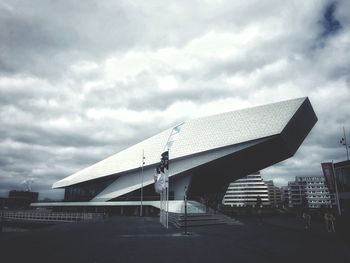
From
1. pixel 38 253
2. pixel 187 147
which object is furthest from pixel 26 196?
pixel 38 253

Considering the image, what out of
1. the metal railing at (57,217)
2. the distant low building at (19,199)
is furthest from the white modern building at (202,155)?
the distant low building at (19,199)

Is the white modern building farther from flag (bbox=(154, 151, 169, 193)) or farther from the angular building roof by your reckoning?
flag (bbox=(154, 151, 169, 193))

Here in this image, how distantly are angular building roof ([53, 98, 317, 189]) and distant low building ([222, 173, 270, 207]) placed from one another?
293 feet

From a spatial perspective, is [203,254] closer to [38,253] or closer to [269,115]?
[38,253]

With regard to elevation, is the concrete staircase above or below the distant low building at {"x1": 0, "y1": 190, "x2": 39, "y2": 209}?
below

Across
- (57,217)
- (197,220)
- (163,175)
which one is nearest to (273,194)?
(57,217)

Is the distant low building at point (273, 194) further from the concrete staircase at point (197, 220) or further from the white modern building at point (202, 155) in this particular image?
the concrete staircase at point (197, 220)

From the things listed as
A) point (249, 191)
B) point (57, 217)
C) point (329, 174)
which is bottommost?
point (57, 217)

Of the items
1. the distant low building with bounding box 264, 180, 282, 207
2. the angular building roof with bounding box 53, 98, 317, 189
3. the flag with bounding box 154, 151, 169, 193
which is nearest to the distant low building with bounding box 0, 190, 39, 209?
the angular building roof with bounding box 53, 98, 317, 189

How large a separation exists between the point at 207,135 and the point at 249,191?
93.9 meters

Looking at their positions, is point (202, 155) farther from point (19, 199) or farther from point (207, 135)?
point (19, 199)

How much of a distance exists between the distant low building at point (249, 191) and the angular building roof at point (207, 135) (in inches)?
3518

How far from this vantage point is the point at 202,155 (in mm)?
39531

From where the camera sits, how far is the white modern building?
117 feet
